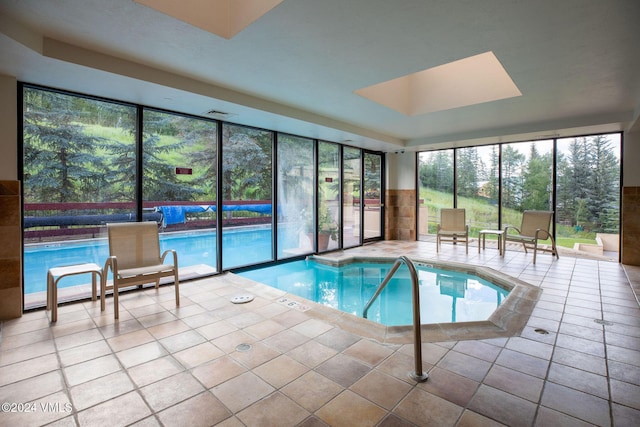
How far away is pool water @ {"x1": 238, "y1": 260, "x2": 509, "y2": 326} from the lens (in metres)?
4.24

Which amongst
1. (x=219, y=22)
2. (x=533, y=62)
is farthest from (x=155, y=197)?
(x=533, y=62)

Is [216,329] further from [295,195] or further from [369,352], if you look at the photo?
[295,195]

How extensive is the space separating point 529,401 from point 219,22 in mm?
3768

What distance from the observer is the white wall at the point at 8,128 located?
10.9ft

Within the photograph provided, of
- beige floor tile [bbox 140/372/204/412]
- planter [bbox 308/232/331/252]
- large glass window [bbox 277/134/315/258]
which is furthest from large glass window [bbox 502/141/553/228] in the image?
beige floor tile [bbox 140/372/204/412]

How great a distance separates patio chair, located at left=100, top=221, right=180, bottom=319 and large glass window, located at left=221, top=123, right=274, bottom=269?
56.9 inches

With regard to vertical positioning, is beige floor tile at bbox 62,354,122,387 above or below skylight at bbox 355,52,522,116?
below

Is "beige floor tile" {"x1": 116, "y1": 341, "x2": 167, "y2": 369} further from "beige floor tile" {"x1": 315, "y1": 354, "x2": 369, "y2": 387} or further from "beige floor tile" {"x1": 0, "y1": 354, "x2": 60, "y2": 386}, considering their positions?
"beige floor tile" {"x1": 315, "y1": 354, "x2": 369, "y2": 387}

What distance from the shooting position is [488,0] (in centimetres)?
235

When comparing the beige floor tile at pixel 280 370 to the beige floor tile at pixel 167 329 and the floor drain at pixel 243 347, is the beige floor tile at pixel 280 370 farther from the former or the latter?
the beige floor tile at pixel 167 329

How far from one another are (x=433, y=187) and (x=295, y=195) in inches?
171

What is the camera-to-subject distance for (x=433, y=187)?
8945mm

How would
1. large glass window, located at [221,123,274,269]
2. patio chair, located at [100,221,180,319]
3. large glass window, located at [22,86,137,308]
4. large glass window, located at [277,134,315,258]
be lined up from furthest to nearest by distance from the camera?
large glass window, located at [277,134,315,258] < large glass window, located at [221,123,274,269] < large glass window, located at [22,86,137,308] < patio chair, located at [100,221,180,319]

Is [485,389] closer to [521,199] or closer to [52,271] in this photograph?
[52,271]
